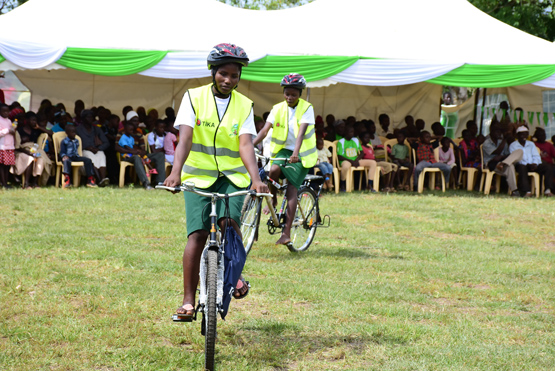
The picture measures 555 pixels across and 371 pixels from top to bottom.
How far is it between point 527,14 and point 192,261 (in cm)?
2223

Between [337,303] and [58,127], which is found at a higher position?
[58,127]

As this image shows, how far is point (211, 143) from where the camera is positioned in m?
4.38

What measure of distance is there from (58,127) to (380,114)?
8.49 metres

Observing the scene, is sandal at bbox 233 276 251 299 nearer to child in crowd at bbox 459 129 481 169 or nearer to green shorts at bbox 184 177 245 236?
green shorts at bbox 184 177 245 236

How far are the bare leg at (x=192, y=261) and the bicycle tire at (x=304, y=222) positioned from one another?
11.2ft

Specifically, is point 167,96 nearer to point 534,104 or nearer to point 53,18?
point 53,18

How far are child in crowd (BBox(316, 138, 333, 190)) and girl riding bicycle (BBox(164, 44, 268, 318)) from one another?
30.5 ft

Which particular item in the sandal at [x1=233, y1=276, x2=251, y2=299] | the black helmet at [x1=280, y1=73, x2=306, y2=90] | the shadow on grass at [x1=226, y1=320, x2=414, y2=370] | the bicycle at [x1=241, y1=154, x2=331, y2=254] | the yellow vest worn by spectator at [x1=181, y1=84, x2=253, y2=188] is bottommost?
the shadow on grass at [x1=226, y1=320, x2=414, y2=370]

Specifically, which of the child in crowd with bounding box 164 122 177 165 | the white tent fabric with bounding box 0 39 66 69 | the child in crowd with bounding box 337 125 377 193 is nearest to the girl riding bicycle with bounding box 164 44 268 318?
the white tent fabric with bounding box 0 39 66 69

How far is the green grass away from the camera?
172 inches

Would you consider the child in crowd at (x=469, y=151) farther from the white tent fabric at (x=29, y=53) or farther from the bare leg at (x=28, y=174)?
the bare leg at (x=28, y=174)

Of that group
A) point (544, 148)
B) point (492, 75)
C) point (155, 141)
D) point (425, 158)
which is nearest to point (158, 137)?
point (155, 141)

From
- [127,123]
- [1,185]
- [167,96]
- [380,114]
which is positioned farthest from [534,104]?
[1,185]

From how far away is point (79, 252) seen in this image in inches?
281
